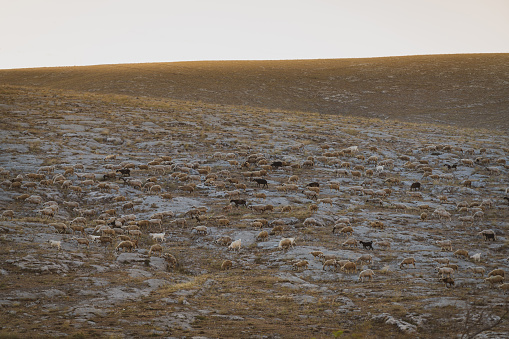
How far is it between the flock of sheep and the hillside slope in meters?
23.9

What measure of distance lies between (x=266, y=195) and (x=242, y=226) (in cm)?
505

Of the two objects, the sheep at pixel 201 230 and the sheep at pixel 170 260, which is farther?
the sheep at pixel 201 230

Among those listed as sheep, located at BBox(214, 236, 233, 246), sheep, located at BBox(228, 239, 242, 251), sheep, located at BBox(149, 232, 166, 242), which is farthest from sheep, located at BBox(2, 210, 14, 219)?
sheep, located at BBox(228, 239, 242, 251)

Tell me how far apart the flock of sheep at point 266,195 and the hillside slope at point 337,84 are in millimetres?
23909

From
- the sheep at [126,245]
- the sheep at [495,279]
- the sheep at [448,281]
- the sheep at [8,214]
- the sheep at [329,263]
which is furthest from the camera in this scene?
the sheep at [8,214]

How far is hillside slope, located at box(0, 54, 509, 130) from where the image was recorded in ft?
193

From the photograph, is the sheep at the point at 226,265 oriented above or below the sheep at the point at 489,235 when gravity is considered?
below

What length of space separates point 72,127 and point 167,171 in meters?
14.0

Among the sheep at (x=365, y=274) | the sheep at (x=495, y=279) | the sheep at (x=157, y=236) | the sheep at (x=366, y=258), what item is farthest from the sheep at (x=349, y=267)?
the sheep at (x=157, y=236)

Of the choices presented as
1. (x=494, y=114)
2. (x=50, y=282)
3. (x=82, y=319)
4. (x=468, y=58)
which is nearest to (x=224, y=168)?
(x=50, y=282)

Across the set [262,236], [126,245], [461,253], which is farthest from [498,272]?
[126,245]

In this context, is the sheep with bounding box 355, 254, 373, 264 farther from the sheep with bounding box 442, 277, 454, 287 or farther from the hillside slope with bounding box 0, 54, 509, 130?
the hillside slope with bounding box 0, 54, 509, 130

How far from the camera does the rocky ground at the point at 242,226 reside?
11.9 m

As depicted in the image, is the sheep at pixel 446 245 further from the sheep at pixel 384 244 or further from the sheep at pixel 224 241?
the sheep at pixel 224 241
